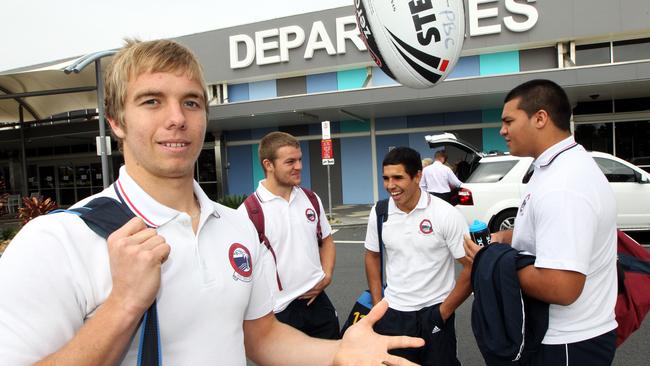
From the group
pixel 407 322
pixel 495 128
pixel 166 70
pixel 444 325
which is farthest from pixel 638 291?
pixel 495 128

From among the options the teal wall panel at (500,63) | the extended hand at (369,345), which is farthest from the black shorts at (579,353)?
the teal wall panel at (500,63)

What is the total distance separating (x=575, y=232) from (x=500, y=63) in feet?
50.6

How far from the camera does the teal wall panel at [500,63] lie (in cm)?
1543

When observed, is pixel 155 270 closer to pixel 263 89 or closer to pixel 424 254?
pixel 424 254

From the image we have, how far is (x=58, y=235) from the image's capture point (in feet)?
3.53

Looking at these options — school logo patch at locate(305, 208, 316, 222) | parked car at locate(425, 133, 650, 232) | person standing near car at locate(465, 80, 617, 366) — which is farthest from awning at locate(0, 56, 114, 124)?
person standing near car at locate(465, 80, 617, 366)

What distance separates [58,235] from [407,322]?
2.36 metres

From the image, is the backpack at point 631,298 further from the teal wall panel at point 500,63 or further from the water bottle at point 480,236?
the teal wall panel at point 500,63

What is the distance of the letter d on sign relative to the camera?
18406 mm

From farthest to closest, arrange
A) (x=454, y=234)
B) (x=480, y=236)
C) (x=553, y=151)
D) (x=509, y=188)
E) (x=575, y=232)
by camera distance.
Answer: (x=509, y=188) → (x=454, y=234) → (x=480, y=236) → (x=553, y=151) → (x=575, y=232)

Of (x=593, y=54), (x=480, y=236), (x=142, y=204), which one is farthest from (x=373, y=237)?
(x=593, y=54)

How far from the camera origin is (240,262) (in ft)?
4.82

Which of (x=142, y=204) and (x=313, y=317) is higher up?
(x=142, y=204)

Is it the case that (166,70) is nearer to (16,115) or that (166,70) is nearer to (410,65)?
(410,65)
